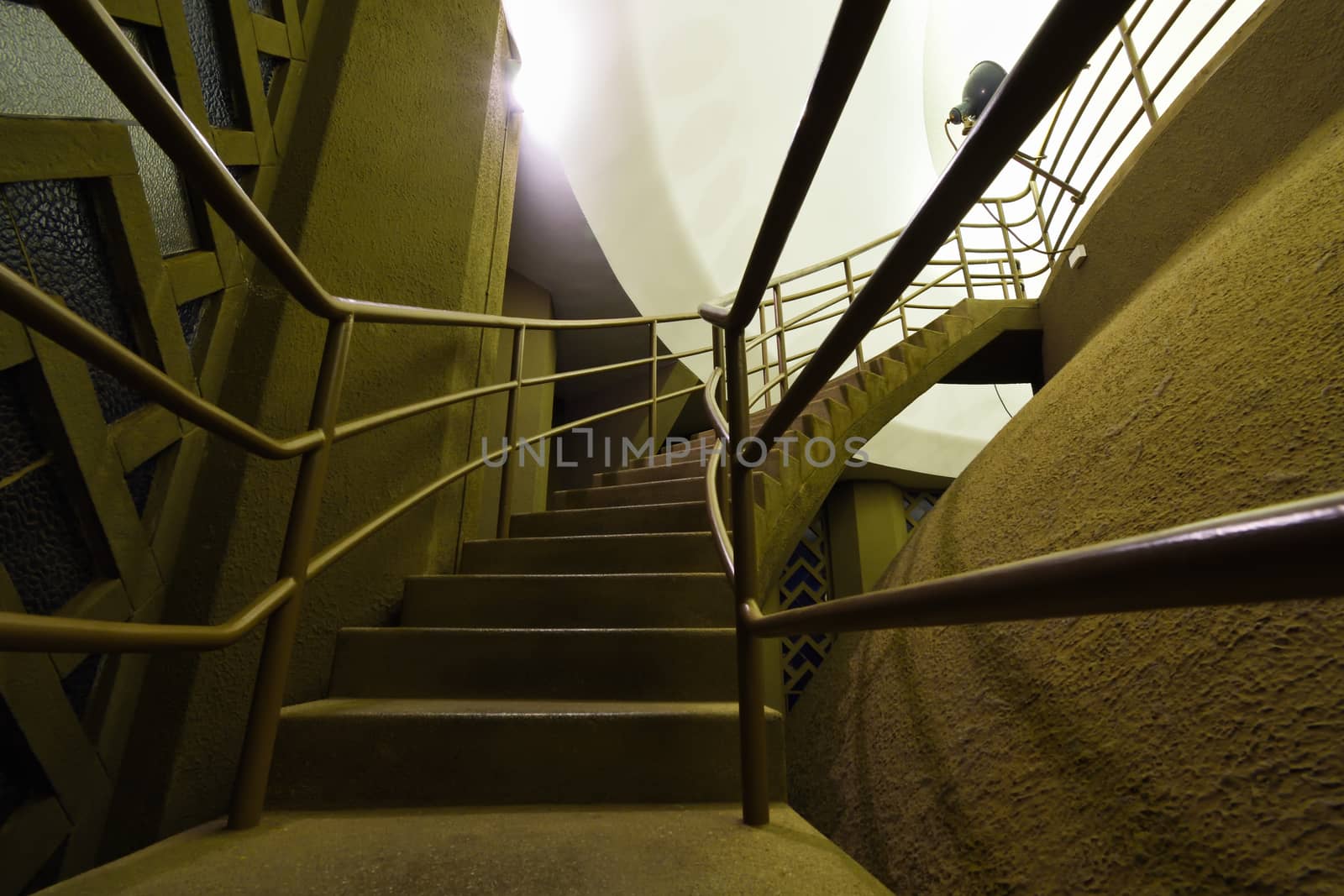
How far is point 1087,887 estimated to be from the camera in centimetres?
57

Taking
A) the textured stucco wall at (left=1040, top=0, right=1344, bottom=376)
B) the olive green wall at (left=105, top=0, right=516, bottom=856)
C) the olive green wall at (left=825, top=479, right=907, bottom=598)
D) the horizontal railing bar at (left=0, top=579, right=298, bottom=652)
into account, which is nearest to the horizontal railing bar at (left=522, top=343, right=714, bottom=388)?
the olive green wall at (left=105, top=0, right=516, bottom=856)

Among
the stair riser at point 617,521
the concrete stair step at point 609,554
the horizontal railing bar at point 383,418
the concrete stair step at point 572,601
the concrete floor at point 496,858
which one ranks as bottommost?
the concrete floor at point 496,858

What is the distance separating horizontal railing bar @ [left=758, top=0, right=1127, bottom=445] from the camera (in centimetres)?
33

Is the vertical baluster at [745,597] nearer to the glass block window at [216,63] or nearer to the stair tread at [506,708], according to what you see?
the stair tread at [506,708]

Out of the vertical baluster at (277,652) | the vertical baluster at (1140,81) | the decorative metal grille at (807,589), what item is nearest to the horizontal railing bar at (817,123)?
the vertical baluster at (277,652)

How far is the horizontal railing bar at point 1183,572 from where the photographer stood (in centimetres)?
20

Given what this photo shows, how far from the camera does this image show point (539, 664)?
3.77ft

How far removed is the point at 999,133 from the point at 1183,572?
0.28 metres

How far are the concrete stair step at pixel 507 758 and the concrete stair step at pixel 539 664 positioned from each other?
0.19 metres

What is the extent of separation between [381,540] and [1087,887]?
136 cm

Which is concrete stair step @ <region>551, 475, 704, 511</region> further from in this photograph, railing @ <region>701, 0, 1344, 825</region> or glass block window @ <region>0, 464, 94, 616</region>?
glass block window @ <region>0, 464, 94, 616</region>

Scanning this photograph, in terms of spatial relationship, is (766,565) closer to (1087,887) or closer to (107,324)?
(1087,887)

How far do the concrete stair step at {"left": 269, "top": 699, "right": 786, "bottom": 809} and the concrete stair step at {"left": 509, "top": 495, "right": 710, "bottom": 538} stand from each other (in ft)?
2.74

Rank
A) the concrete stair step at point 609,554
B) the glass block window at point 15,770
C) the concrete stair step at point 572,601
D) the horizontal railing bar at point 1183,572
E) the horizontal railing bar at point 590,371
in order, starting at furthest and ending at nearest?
the horizontal railing bar at point 590,371 < the concrete stair step at point 609,554 < the concrete stair step at point 572,601 < the glass block window at point 15,770 < the horizontal railing bar at point 1183,572
